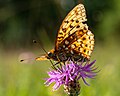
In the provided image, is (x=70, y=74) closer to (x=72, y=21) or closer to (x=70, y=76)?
(x=70, y=76)

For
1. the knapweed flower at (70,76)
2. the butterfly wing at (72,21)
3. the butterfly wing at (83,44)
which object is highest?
the butterfly wing at (72,21)

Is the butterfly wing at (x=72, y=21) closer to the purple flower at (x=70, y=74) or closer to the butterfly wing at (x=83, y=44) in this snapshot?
the butterfly wing at (x=83, y=44)

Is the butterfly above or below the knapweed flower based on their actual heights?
above

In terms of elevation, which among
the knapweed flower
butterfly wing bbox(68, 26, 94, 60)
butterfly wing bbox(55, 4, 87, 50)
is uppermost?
butterfly wing bbox(55, 4, 87, 50)

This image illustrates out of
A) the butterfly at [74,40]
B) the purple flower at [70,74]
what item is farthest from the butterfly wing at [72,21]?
the purple flower at [70,74]

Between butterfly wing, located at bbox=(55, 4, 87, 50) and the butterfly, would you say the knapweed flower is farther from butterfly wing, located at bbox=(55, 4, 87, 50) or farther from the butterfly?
butterfly wing, located at bbox=(55, 4, 87, 50)

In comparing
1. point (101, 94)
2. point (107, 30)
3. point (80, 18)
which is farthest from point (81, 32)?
point (107, 30)

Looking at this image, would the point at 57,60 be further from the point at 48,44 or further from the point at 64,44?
the point at 48,44

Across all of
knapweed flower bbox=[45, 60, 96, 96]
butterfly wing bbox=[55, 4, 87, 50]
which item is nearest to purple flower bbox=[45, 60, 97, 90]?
knapweed flower bbox=[45, 60, 96, 96]
